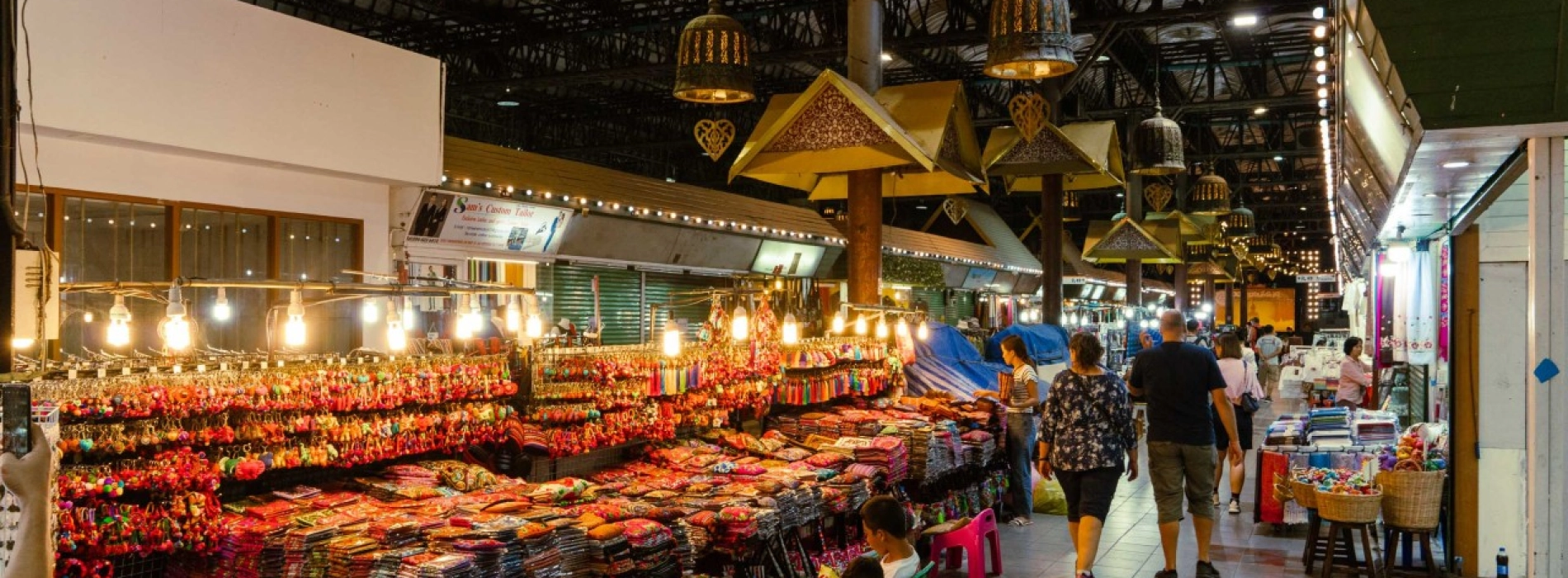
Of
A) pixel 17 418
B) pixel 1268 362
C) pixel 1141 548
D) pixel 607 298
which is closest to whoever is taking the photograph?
pixel 17 418

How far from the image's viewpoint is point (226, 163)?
7594 millimetres

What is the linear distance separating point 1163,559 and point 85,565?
6.88 meters

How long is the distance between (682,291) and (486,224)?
3571 mm

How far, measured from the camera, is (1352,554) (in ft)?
25.8

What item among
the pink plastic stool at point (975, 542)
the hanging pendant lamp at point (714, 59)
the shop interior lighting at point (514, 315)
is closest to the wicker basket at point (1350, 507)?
the pink plastic stool at point (975, 542)

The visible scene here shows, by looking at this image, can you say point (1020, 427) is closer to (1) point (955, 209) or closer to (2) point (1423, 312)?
(2) point (1423, 312)

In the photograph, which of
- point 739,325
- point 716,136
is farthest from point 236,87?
point 739,325

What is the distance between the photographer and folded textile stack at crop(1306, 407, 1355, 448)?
8.91 meters

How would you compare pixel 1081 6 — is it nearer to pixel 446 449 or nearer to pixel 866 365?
pixel 866 365

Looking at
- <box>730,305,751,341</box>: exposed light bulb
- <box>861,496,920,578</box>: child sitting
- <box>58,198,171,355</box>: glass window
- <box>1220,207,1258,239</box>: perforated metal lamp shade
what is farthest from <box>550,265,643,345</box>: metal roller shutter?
<box>1220,207,1258,239</box>: perforated metal lamp shade

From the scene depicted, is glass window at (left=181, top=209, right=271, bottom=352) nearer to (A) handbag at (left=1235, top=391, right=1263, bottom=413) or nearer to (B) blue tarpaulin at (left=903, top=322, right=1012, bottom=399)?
(B) blue tarpaulin at (left=903, top=322, right=1012, bottom=399)

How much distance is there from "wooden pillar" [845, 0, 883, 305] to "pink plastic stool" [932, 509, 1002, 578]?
8.72 feet

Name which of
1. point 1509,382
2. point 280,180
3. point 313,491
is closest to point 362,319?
point 280,180

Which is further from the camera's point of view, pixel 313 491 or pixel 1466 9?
pixel 313 491
